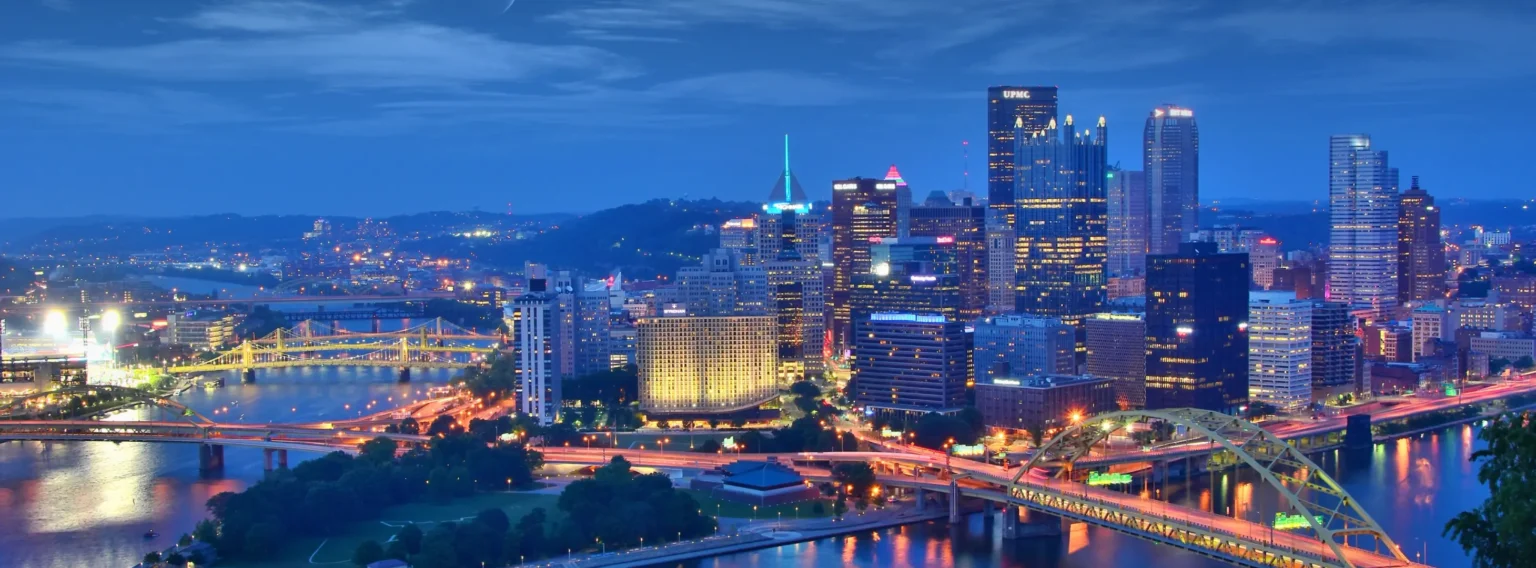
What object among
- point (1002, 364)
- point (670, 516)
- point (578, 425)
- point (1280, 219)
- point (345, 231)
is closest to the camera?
point (670, 516)

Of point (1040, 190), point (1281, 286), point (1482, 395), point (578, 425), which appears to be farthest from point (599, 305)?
point (1281, 286)

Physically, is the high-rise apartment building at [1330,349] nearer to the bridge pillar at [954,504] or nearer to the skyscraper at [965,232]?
the skyscraper at [965,232]

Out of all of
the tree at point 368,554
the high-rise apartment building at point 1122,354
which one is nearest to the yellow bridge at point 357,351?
the high-rise apartment building at point 1122,354

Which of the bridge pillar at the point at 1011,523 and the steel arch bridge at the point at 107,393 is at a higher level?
the steel arch bridge at the point at 107,393

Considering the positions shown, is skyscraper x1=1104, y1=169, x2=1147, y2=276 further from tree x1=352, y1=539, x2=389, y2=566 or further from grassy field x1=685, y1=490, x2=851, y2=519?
tree x1=352, y1=539, x2=389, y2=566

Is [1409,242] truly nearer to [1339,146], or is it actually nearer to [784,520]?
[1339,146]

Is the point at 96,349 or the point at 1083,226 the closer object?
the point at 96,349
